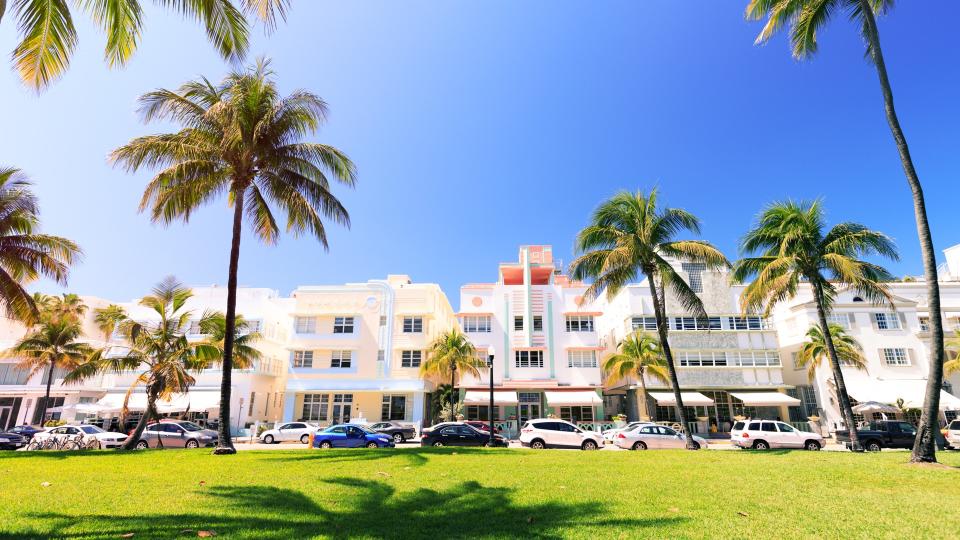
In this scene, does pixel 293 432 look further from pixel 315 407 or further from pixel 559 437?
pixel 559 437

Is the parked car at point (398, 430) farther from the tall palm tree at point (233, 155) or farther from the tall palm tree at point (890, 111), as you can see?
the tall palm tree at point (890, 111)

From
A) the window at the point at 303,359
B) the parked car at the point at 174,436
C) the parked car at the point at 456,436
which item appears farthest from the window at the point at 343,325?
the parked car at the point at 456,436

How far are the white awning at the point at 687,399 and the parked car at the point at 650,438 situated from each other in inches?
505

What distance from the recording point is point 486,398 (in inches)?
1447

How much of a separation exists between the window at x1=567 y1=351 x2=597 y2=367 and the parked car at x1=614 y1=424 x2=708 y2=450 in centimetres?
1738

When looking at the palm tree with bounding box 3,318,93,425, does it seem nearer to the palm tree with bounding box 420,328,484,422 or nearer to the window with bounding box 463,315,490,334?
the palm tree with bounding box 420,328,484,422

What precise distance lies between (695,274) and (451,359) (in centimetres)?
2211

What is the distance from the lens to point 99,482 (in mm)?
9242

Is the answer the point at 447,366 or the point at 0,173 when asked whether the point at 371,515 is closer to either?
the point at 0,173

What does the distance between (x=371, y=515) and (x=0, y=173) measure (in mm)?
21218

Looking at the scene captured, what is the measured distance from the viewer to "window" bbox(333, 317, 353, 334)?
40438 millimetres

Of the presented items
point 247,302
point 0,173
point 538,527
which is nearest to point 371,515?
point 538,527

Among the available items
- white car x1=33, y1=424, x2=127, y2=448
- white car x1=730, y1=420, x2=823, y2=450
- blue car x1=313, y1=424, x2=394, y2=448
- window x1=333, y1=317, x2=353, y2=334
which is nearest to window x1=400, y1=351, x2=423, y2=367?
window x1=333, y1=317, x2=353, y2=334

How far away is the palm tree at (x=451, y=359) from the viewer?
36062 mm
